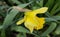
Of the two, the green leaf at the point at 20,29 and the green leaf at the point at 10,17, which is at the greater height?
the green leaf at the point at 10,17

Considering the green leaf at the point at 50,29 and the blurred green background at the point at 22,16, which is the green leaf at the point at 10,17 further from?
the green leaf at the point at 50,29

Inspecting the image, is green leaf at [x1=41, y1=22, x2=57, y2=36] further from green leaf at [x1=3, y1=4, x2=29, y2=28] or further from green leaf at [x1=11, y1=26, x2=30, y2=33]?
green leaf at [x1=3, y1=4, x2=29, y2=28]

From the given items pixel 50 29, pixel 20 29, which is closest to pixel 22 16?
pixel 20 29

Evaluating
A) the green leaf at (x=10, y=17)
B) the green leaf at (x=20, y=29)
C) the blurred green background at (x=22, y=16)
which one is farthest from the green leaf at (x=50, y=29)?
the green leaf at (x=10, y=17)

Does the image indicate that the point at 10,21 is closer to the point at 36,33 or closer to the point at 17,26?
the point at 17,26

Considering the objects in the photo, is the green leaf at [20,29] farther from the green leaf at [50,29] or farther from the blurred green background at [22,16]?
the green leaf at [50,29]

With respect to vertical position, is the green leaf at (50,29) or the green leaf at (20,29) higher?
the green leaf at (50,29)

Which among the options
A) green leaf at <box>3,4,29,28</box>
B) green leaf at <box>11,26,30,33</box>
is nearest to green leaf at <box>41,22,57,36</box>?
green leaf at <box>11,26,30,33</box>

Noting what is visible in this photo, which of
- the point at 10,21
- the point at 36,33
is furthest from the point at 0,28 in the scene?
the point at 36,33

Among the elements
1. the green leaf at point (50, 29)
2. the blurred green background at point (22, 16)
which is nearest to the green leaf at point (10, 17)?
the blurred green background at point (22, 16)
